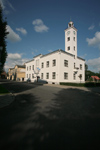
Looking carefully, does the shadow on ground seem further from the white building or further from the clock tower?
the clock tower

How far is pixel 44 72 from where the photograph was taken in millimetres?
26453

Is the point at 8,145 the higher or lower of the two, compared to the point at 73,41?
lower

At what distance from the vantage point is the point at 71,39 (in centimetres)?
2620

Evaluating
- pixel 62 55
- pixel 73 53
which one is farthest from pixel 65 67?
pixel 73 53

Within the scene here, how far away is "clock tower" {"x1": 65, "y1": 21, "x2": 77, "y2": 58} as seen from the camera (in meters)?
26.2

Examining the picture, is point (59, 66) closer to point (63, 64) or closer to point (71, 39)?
point (63, 64)

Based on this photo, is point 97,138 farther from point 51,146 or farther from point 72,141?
point 51,146

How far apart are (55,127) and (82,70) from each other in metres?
29.5

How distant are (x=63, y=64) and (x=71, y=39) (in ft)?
33.3

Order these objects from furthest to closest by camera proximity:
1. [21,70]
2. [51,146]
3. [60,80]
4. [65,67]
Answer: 1. [21,70]
2. [65,67]
3. [60,80]
4. [51,146]

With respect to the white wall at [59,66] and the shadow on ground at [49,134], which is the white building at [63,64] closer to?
the white wall at [59,66]

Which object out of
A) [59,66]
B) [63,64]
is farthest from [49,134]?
[63,64]

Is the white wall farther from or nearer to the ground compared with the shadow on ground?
farther from the ground

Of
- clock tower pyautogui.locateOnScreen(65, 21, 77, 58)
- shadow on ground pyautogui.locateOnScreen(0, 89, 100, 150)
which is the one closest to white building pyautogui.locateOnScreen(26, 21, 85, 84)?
clock tower pyautogui.locateOnScreen(65, 21, 77, 58)
